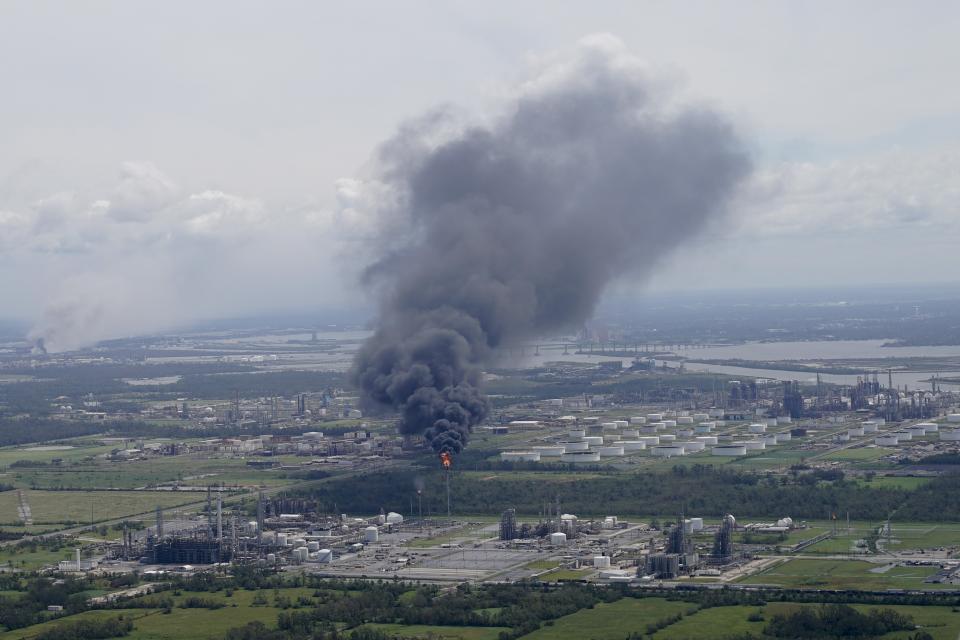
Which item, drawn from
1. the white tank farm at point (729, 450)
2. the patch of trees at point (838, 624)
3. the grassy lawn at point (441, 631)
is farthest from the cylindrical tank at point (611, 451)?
the patch of trees at point (838, 624)

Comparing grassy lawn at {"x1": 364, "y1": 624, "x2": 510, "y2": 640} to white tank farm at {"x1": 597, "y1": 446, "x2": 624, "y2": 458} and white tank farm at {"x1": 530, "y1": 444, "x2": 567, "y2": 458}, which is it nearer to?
white tank farm at {"x1": 530, "y1": 444, "x2": 567, "y2": 458}

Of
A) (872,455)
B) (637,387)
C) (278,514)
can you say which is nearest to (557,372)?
(637,387)

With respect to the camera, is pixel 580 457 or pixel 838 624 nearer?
pixel 838 624

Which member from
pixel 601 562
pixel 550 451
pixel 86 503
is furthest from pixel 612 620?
pixel 550 451

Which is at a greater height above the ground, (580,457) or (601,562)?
(580,457)

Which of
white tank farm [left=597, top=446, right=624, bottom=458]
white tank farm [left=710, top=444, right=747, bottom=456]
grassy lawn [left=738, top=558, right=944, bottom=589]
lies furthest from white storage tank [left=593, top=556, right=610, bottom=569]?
white tank farm [left=710, top=444, right=747, bottom=456]

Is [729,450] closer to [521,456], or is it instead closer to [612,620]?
[521,456]

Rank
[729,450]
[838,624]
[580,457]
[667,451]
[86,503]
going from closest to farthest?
[838,624], [86,503], [580,457], [729,450], [667,451]
